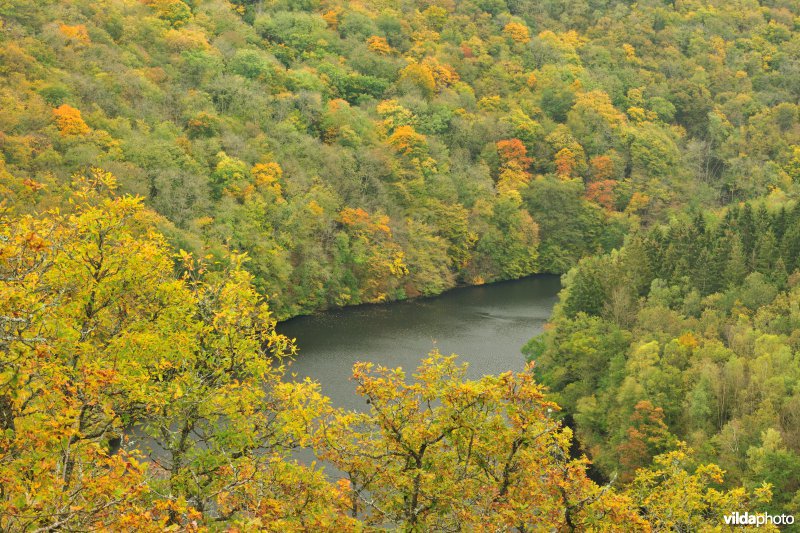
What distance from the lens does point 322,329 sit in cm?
5491

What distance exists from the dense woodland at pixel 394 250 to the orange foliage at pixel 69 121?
0.46 ft

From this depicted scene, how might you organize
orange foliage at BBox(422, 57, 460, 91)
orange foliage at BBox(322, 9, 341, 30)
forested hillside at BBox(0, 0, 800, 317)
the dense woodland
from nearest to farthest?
the dense woodland → forested hillside at BBox(0, 0, 800, 317) → orange foliage at BBox(422, 57, 460, 91) → orange foliage at BBox(322, 9, 341, 30)

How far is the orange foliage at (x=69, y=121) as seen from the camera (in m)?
50.8

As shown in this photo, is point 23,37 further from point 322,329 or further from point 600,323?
point 600,323

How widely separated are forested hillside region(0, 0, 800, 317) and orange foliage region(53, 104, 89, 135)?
12 cm

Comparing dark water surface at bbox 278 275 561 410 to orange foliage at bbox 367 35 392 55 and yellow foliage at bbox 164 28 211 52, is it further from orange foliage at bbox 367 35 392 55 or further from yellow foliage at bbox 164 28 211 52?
orange foliage at bbox 367 35 392 55

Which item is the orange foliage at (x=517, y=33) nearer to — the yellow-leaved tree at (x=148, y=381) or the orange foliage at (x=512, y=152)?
the orange foliage at (x=512, y=152)

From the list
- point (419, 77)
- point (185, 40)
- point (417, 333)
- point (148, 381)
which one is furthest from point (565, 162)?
point (148, 381)

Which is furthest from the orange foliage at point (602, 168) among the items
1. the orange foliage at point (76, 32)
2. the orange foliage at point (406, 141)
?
the orange foliage at point (76, 32)

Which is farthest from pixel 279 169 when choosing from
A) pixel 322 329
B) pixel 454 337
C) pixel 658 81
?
pixel 658 81

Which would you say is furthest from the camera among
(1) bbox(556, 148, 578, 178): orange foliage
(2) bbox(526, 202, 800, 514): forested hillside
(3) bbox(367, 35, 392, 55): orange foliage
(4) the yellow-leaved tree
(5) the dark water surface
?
(3) bbox(367, 35, 392, 55): orange foliage

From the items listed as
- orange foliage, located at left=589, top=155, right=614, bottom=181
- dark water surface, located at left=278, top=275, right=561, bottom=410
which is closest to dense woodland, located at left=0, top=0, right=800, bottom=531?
orange foliage, located at left=589, top=155, right=614, bottom=181

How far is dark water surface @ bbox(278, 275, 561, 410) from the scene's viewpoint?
4500 centimetres

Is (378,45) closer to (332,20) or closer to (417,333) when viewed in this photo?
(332,20)
